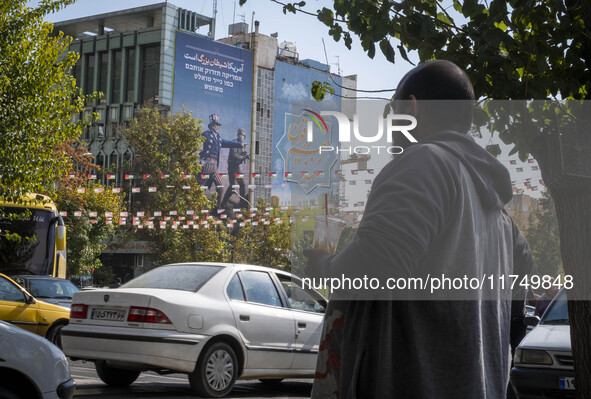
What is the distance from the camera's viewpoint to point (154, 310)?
855cm

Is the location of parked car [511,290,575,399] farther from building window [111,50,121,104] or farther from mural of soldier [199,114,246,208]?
building window [111,50,121,104]

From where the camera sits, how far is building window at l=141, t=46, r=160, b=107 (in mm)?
81812

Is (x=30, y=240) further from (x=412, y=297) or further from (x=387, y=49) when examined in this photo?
(x=412, y=297)

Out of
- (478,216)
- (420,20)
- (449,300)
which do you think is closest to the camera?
(449,300)

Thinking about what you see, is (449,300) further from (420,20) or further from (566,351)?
(566,351)

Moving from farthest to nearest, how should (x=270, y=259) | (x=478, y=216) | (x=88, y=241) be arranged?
(x=270, y=259)
(x=88, y=241)
(x=478, y=216)

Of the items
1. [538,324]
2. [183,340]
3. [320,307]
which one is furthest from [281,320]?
[538,324]

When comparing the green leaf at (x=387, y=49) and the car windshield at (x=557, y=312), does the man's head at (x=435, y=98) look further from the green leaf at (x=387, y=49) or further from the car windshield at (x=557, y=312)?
the car windshield at (x=557, y=312)

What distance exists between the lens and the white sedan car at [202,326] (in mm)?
8531

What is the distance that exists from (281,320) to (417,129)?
289 inches

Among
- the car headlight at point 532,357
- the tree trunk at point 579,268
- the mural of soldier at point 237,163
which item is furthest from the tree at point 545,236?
the mural of soldier at point 237,163

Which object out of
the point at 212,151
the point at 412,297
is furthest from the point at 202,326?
the point at 212,151

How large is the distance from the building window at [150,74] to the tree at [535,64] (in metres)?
77.4

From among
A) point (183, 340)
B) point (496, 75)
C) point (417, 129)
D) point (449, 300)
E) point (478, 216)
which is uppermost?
point (496, 75)
